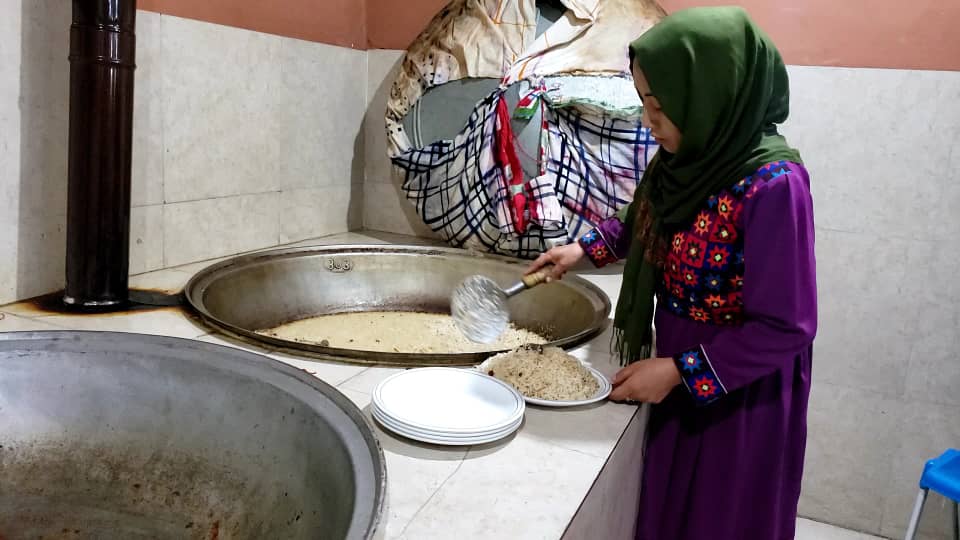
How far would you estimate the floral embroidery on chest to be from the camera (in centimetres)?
102

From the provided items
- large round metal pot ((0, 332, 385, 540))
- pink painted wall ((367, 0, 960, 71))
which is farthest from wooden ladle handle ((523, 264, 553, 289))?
pink painted wall ((367, 0, 960, 71))

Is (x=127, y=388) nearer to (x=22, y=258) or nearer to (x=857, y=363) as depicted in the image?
(x=22, y=258)

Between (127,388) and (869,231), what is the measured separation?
169cm

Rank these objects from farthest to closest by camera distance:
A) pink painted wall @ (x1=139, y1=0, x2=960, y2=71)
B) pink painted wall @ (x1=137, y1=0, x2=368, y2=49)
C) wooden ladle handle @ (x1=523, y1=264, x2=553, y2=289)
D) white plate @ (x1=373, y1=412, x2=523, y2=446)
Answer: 1. pink painted wall @ (x1=139, y1=0, x2=960, y2=71)
2. pink painted wall @ (x1=137, y1=0, x2=368, y2=49)
3. wooden ladle handle @ (x1=523, y1=264, x2=553, y2=289)
4. white plate @ (x1=373, y1=412, x2=523, y2=446)

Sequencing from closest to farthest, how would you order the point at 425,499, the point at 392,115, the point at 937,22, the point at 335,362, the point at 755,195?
the point at 425,499 < the point at 755,195 < the point at 335,362 < the point at 937,22 < the point at 392,115

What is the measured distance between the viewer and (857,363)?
6.22 feet

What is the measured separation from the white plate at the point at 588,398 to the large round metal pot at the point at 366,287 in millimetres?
268

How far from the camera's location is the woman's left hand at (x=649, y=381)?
1.04 m

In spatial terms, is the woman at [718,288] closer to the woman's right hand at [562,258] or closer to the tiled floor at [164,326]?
the woman's right hand at [562,258]

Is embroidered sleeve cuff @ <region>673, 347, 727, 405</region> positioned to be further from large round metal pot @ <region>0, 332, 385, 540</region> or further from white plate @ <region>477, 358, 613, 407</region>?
large round metal pot @ <region>0, 332, 385, 540</region>

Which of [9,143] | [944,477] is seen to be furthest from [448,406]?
[944,477]

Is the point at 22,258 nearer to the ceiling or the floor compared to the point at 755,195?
nearer to the floor

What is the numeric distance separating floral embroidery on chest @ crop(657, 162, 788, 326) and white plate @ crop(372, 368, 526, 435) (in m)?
0.32

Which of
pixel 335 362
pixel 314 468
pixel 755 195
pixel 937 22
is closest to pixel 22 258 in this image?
pixel 335 362
